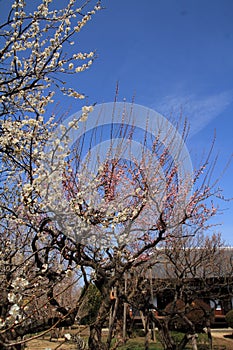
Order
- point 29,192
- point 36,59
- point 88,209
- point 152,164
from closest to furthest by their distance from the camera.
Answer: point 29,192
point 36,59
point 88,209
point 152,164

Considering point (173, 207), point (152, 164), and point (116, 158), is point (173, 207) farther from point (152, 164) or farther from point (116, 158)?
point (116, 158)

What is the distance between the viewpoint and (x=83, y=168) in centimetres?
509

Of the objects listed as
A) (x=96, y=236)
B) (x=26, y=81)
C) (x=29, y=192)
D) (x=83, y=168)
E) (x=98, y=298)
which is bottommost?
(x=98, y=298)

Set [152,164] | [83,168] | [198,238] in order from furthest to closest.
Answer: [198,238], [152,164], [83,168]

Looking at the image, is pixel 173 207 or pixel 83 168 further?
pixel 173 207

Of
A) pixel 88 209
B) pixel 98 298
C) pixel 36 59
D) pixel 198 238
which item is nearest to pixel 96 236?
pixel 88 209

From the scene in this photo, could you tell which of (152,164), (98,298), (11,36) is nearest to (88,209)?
(152,164)

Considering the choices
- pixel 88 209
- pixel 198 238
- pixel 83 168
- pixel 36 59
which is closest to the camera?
pixel 36 59

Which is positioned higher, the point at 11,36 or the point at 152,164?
the point at 11,36

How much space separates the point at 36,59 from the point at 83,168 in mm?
2027

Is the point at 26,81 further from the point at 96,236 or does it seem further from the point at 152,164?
the point at 152,164

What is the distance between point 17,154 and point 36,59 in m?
1.00

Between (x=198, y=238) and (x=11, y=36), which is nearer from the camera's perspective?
(x=11, y=36)

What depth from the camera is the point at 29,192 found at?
320 cm
